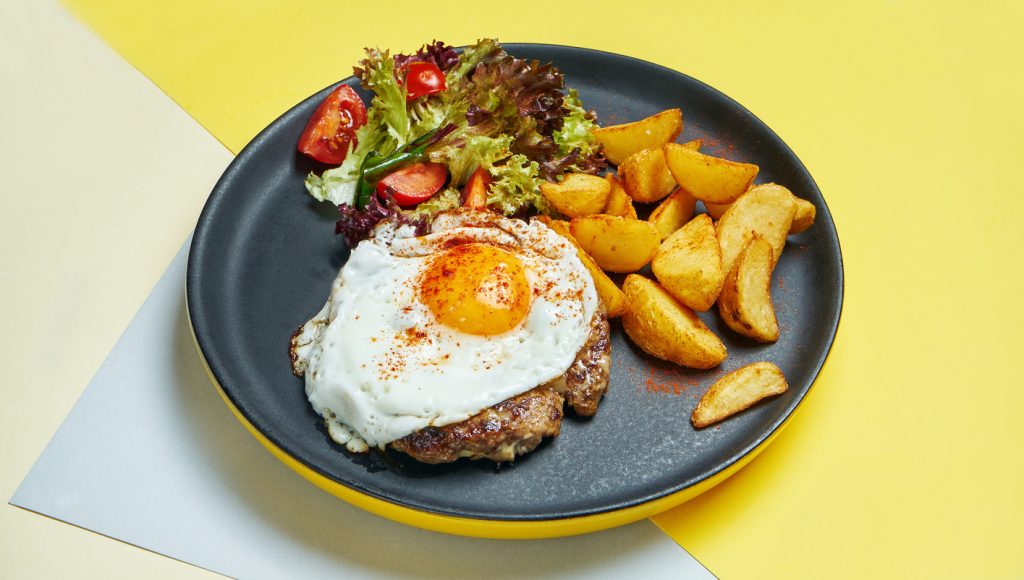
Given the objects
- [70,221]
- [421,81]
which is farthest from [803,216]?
[70,221]

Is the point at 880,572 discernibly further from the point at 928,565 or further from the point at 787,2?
the point at 787,2

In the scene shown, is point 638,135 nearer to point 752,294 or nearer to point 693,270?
point 693,270

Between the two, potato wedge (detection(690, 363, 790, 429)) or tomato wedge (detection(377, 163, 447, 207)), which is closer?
potato wedge (detection(690, 363, 790, 429))

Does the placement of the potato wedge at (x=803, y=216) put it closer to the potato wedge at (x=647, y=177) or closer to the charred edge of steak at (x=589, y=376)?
the potato wedge at (x=647, y=177)

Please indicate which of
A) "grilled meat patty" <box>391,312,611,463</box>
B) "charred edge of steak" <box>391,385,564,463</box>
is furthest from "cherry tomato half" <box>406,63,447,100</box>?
"charred edge of steak" <box>391,385,564,463</box>

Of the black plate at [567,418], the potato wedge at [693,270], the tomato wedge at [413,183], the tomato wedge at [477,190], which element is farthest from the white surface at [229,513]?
the tomato wedge at [477,190]

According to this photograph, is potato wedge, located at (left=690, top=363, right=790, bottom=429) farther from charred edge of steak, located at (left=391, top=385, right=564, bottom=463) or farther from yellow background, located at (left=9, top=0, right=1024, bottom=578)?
charred edge of steak, located at (left=391, top=385, right=564, bottom=463)

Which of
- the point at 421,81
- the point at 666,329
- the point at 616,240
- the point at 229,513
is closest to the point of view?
the point at 229,513
